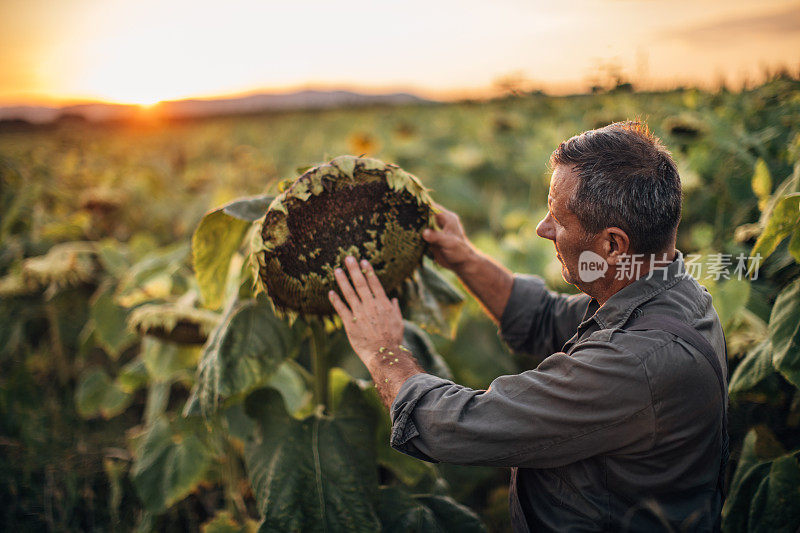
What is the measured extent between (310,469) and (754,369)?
1.61 meters

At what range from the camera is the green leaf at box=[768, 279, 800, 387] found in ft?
5.84

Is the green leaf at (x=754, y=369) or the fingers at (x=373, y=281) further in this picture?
the green leaf at (x=754, y=369)

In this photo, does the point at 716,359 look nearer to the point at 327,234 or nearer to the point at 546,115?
the point at 327,234

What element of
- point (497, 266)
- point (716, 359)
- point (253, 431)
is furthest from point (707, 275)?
point (253, 431)

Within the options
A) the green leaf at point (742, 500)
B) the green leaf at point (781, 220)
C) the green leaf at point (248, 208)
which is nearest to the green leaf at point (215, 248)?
the green leaf at point (248, 208)

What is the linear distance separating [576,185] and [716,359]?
57cm

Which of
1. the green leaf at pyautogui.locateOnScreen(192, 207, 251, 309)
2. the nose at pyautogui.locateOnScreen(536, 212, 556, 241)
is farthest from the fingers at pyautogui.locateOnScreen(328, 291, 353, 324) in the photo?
the nose at pyautogui.locateOnScreen(536, 212, 556, 241)

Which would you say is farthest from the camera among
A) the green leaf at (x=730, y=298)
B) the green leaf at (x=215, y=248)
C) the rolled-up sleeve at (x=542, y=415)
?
the green leaf at (x=730, y=298)

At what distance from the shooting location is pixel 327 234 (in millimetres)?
1534

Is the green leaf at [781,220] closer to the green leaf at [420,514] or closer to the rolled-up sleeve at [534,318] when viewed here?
the rolled-up sleeve at [534,318]

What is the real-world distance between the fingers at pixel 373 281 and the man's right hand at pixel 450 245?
1.08 feet

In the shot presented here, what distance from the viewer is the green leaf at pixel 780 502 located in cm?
190

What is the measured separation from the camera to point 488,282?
7.30ft

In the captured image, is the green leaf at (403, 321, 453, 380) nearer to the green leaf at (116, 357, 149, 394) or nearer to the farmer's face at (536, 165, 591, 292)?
the farmer's face at (536, 165, 591, 292)
